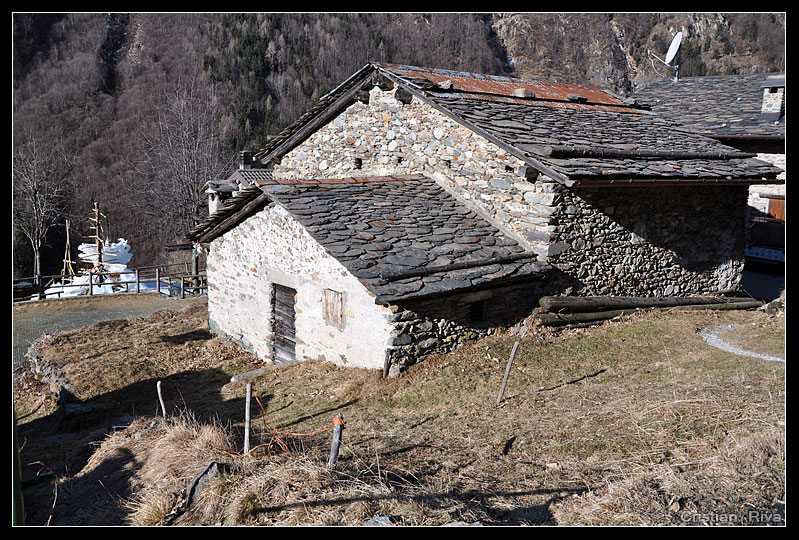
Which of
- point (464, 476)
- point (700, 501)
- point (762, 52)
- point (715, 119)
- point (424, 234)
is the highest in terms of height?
point (762, 52)

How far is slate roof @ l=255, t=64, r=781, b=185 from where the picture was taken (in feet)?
32.8

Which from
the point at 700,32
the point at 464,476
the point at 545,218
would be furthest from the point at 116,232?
the point at 700,32

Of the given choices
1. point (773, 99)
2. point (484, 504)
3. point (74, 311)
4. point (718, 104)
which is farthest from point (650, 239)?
point (74, 311)

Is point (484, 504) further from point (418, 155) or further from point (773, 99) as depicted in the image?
point (773, 99)

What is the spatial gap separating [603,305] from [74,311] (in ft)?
48.5

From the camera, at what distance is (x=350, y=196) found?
10.5 meters

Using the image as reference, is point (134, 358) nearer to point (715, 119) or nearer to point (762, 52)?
point (715, 119)

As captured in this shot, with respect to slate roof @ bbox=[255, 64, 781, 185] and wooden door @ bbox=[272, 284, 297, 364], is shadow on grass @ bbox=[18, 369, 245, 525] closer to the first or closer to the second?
wooden door @ bbox=[272, 284, 297, 364]

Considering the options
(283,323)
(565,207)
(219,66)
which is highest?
(219,66)

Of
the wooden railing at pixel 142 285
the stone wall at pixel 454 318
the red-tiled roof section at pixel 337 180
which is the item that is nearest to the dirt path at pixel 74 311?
the wooden railing at pixel 142 285

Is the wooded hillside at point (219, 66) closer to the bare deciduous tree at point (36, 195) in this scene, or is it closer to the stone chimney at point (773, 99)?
the bare deciduous tree at point (36, 195)

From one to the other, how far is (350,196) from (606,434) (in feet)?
20.6

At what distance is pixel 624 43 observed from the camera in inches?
2425

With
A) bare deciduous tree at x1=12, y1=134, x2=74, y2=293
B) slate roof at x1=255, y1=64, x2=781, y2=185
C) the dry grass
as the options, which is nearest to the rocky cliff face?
bare deciduous tree at x1=12, y1=134, x2=74, y2=293
